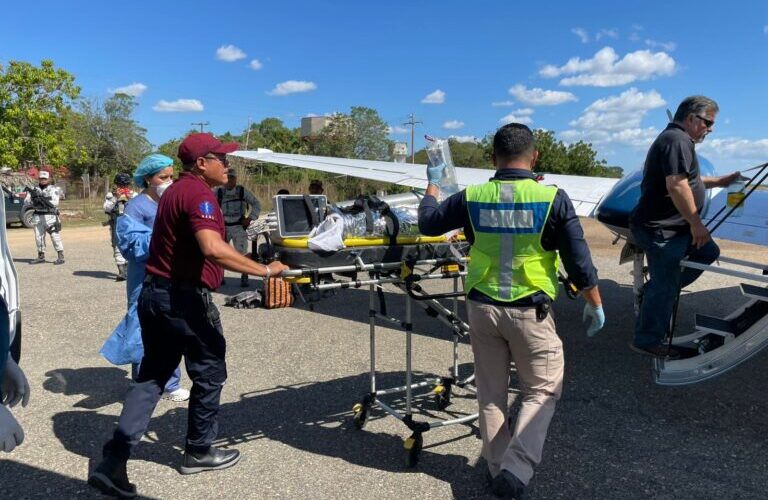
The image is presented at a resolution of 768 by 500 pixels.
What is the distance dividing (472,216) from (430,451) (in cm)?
171

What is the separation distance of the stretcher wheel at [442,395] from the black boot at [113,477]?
2.22 metres

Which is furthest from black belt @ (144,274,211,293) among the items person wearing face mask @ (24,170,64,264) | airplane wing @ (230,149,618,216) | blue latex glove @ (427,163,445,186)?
person wearing face mask @ (24,170,64,264)

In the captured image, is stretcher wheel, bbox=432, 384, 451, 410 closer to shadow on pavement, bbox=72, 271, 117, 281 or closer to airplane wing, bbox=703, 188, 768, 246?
airplane wing, bbox=703, 188, 768, 246

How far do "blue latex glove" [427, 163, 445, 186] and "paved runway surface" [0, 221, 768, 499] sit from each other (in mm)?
1808

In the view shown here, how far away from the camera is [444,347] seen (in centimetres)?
614

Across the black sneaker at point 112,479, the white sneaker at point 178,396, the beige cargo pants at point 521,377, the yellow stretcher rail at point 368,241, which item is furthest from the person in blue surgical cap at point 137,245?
the beige cargo pants at point 521,377

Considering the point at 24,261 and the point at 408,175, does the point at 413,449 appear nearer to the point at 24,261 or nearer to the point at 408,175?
the point at 408,175

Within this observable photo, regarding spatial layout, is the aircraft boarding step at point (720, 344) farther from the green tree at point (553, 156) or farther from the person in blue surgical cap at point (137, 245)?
the green tree at point (553, 156)

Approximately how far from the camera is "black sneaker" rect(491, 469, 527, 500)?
2.72 metres

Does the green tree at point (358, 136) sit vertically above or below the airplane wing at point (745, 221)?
above

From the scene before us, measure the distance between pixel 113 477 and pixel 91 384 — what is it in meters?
2.22

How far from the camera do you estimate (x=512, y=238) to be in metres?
2.91

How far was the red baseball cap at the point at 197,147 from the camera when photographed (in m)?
3.33

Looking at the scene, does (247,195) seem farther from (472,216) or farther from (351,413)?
(472,216)
